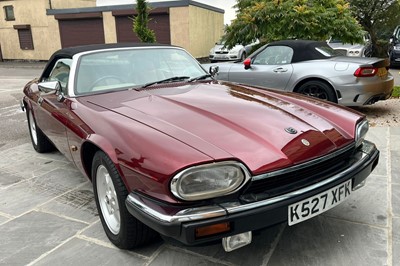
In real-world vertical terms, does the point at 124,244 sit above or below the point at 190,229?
below

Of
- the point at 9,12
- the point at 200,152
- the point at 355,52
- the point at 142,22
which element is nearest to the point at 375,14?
A: the point at 355,52

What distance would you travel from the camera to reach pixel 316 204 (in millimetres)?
2049

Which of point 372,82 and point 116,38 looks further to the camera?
point 116,38

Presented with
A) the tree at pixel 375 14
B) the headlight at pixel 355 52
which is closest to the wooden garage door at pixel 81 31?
the headlight at pixel 355 52

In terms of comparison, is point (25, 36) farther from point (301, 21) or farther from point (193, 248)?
point (193, 248)

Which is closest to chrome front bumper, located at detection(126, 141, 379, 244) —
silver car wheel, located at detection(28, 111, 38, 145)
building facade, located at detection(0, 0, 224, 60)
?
silver car wheel, located at detection(28, 111, 38, 145)

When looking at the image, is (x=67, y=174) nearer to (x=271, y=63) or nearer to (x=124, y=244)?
(x=124, y=244)

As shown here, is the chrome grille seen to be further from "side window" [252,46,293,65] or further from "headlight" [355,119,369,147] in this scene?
"side window" [252,46,293,65]

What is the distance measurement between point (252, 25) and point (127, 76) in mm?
6598

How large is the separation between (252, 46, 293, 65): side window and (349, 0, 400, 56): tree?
15607 mm

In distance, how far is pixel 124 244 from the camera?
A: 2.31 metres

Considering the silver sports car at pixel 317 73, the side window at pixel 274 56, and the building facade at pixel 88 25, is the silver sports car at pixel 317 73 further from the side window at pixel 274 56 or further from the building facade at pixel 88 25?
the building facade at pixel 88 25

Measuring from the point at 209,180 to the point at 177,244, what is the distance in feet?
1.33

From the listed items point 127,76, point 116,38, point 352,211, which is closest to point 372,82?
point 352,211
